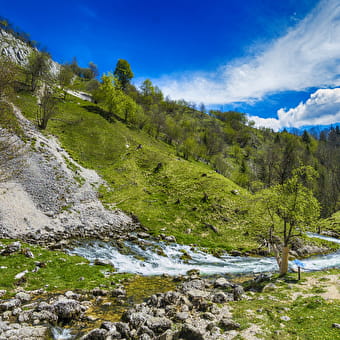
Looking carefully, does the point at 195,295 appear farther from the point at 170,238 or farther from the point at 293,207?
the point at 170,238

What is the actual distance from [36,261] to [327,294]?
23730 millimetres

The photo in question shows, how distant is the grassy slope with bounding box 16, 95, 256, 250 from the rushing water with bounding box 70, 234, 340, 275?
3608 mm

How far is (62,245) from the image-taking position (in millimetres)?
23797

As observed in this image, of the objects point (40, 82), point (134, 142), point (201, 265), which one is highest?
point (40, 82)

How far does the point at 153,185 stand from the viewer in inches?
1916

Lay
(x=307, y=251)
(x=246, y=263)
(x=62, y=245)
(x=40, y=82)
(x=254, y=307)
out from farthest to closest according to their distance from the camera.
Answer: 1. (x=40, y=82)
2. (x=307, y=251)
3. (x=246, y=263)
4. (x=62, y=245)
5. (x=254, y=307)

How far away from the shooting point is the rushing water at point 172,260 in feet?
76.1

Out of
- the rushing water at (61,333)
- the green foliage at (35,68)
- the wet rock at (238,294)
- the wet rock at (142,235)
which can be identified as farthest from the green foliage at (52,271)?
the green foliage at (35,68)

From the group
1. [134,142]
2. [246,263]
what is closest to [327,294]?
[246,263]

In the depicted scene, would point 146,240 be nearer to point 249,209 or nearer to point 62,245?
point 62,245

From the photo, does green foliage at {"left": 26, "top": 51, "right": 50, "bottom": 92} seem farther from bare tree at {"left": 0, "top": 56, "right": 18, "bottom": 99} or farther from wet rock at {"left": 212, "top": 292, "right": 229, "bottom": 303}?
wet rock at {"left": 212, "top": 292, "right": 229, "bottom": 303}

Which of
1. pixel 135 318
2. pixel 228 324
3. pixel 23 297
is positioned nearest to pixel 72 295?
pixel 23 297

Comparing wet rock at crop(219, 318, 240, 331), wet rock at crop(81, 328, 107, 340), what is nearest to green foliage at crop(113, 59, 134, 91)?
wet rock at crop(81, 328, 107, 340)

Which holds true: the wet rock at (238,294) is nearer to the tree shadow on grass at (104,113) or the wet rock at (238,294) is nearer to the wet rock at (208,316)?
the wet rock at (208,316)
